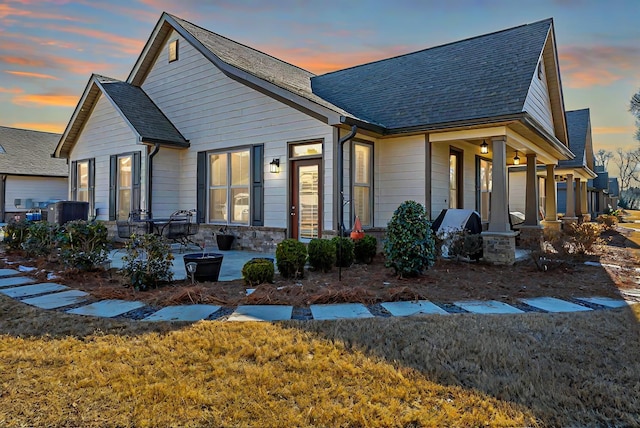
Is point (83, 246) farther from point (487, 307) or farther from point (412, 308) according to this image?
point (487, 307)

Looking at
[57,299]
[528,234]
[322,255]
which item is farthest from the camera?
[528,234]

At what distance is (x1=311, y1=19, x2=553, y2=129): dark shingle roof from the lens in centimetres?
834

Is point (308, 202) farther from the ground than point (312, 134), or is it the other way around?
point (312, 134)

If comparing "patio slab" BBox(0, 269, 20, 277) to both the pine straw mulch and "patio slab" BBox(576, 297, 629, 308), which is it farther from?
"patio slab" BBox(576, 297, 629, 308)

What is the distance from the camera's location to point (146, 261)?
17.7 feet

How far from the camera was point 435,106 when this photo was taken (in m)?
8.94

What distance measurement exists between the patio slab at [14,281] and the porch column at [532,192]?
11.3m

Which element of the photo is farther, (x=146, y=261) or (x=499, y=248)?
(x=499, y=248)

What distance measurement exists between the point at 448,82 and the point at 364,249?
5.18m

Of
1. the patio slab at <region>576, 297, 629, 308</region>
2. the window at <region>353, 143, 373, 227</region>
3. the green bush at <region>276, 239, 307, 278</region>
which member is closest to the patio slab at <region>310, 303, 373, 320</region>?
the green bush at <region>276, 239, 307, 278</region>

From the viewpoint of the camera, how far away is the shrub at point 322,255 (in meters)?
6.57

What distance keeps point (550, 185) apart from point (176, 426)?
14.2m

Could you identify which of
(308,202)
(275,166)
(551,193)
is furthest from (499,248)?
(551,193)

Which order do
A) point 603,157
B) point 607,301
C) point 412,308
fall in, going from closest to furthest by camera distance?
point 412,308 → point 607,301 → point 603,157
